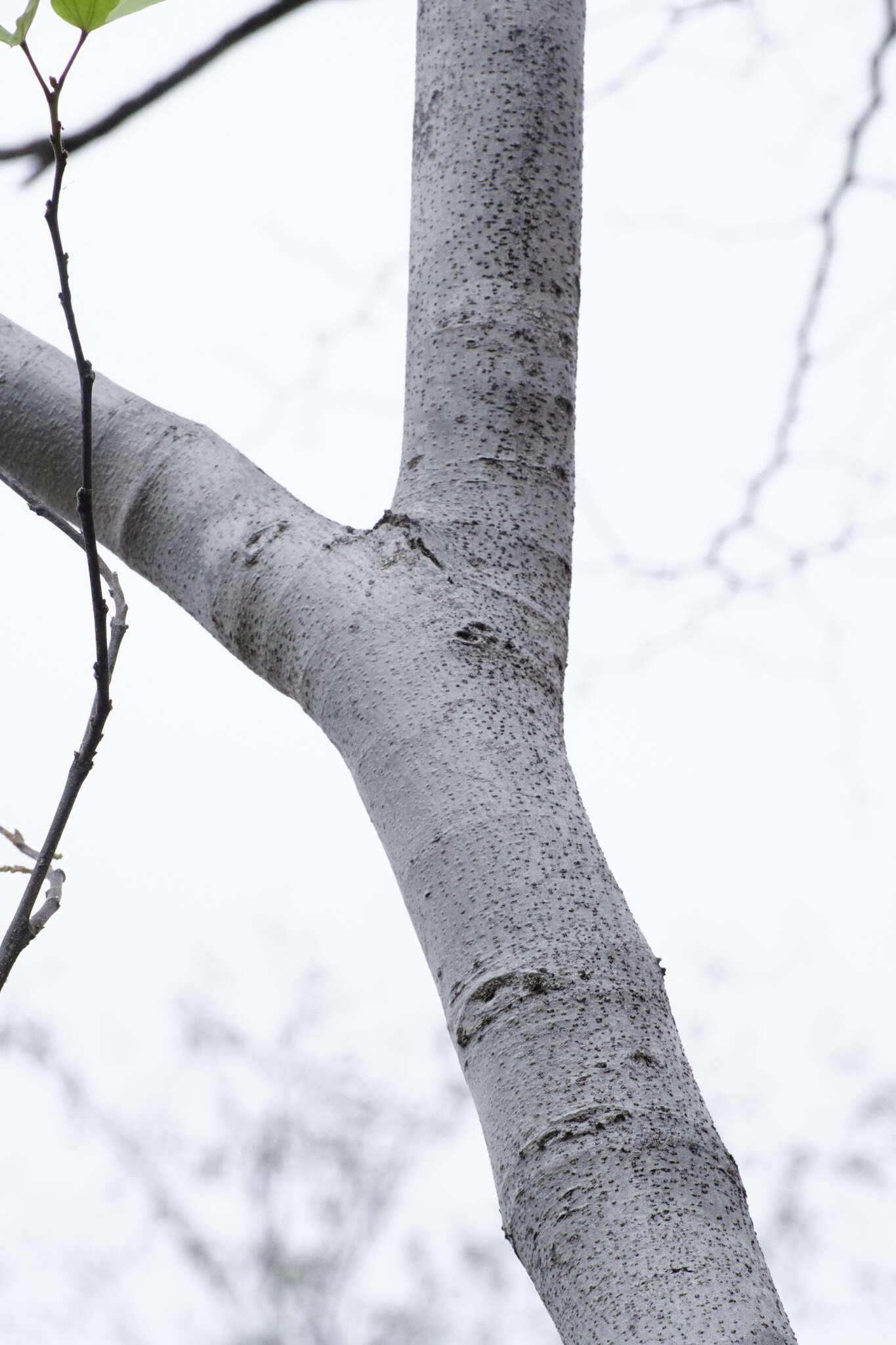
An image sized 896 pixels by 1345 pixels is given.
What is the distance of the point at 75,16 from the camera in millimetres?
224

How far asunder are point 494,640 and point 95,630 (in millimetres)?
86

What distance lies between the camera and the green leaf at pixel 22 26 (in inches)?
8.5

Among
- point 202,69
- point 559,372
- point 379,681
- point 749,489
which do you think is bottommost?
point 379,681

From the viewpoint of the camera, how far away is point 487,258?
0.33 metres

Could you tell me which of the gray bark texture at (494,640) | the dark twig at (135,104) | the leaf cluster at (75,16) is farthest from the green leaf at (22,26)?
the dark twig at (135,104)

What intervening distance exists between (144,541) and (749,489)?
639mm

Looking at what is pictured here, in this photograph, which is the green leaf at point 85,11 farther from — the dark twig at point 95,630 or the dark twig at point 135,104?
the dark twig at point 135,104

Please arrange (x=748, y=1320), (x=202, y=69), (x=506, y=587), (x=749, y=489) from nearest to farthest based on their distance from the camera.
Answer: (x=748, y=1320) < (x=506, y=587) < (x=202, y=69) < (x=749, y=489)

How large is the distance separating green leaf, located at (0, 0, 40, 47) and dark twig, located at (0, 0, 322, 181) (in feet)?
0.82

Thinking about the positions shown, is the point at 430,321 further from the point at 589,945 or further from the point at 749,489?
the point at 749,489

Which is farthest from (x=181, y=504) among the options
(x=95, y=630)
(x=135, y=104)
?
(x=135, y=104)

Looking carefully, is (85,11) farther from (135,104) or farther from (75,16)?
(135,104)

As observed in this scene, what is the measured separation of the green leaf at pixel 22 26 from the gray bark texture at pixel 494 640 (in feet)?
0.36

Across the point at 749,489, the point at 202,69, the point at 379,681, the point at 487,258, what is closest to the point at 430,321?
the point at 487,258
